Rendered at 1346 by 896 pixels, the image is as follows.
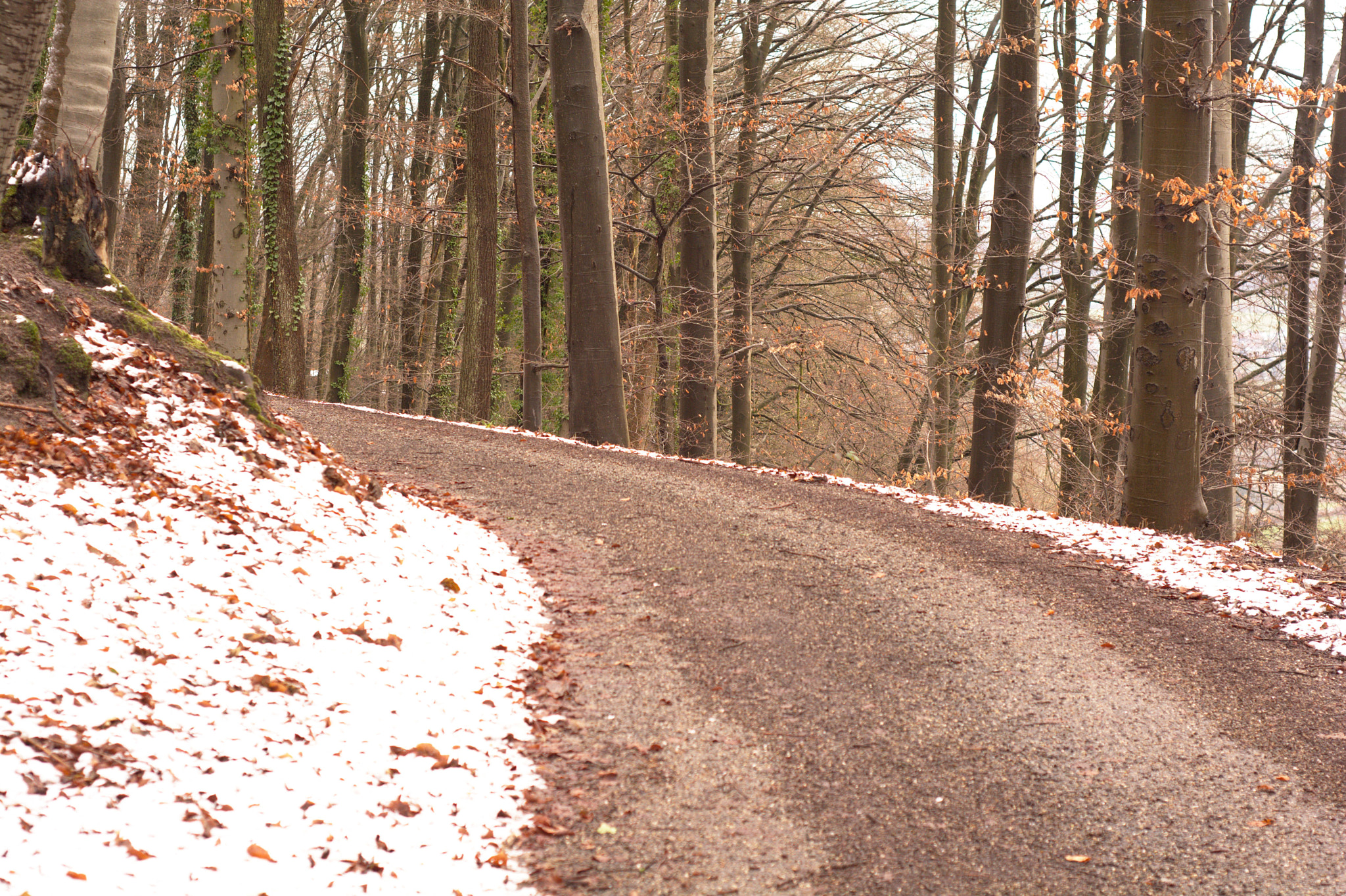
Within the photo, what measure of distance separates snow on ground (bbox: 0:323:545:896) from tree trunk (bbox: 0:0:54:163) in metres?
1.74

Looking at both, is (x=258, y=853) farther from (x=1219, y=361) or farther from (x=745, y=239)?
(x=745, y=239)

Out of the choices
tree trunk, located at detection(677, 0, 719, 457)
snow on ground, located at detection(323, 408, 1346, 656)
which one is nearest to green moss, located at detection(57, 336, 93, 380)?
snow on ground, located at detection(323, 408, 1346, 656)

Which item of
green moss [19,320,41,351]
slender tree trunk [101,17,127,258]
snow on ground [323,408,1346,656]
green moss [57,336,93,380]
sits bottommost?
snow on ground [323,408,1346,656]

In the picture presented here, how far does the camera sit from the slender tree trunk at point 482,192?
44.7 feet

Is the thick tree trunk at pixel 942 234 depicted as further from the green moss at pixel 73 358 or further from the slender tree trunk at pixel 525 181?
the green moss at pixel 73 358

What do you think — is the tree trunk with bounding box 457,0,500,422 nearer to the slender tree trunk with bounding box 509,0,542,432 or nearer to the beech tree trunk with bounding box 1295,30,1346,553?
the slender tree trunk with bounding box 509,0,542,432

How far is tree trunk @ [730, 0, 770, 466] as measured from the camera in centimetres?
1559

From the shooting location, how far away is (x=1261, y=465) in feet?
34.0

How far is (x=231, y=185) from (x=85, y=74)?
6.58 meters

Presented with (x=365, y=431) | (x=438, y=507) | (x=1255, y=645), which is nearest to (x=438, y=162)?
(x=365, y=431)

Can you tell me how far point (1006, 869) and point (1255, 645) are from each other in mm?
2726

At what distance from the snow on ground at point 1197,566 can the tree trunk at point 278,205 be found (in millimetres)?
10129

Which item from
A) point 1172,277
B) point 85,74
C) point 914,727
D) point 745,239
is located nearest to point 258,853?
point 914,727

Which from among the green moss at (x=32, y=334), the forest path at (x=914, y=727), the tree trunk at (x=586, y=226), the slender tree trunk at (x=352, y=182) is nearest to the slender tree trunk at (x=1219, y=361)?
the forest path at (x=914, y=727)
